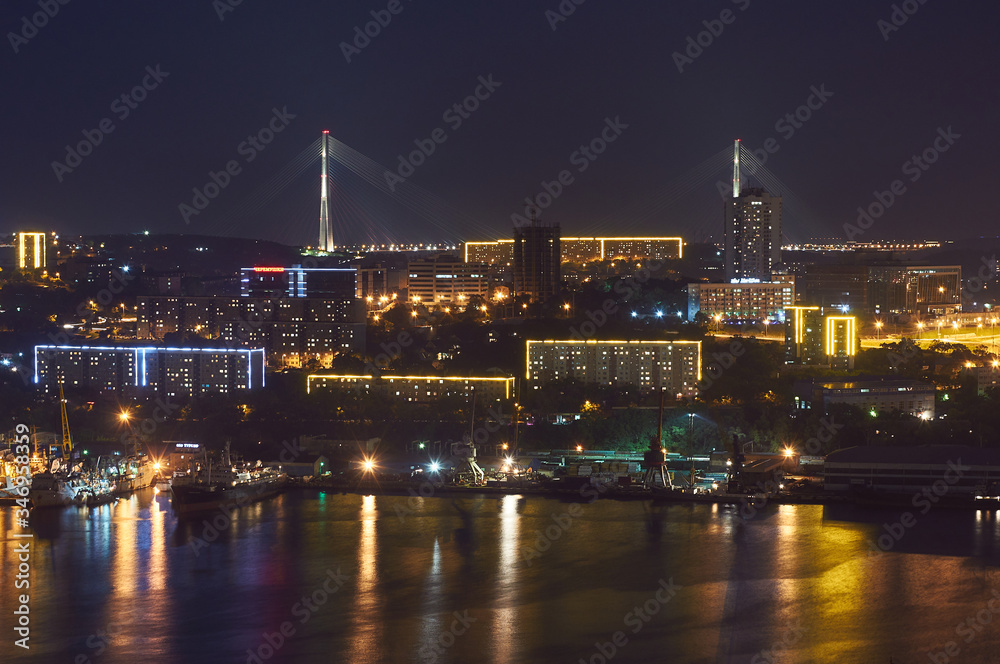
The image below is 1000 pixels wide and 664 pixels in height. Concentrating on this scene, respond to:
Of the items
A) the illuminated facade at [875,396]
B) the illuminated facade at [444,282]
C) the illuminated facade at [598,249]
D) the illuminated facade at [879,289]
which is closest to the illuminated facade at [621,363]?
the illuminated facade at [875,396]

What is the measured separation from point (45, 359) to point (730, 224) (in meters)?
10.1

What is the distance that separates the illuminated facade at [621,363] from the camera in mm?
12219

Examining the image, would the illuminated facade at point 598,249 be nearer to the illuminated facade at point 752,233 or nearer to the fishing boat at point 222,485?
the illuminated facade at point 752,233

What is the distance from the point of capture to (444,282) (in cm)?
1892

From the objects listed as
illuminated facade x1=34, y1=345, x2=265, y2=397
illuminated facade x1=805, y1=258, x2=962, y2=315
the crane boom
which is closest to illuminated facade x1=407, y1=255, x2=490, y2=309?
illuminated facade x1=805, y1=258, x2=962, y2=315

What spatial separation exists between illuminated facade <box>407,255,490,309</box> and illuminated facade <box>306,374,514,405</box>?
6495 mm

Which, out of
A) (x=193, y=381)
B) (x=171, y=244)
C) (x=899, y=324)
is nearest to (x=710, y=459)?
(x=193, y=381)

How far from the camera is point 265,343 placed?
14.4 meters

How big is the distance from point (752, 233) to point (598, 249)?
6663mm

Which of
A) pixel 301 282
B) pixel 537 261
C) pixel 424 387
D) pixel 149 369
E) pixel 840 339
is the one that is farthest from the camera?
pixel 537 261

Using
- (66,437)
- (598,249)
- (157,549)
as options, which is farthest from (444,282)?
(157,549)

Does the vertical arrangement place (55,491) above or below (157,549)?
above

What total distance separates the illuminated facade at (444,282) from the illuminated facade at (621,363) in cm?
610

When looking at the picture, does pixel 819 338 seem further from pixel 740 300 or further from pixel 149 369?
pixel 149 369
